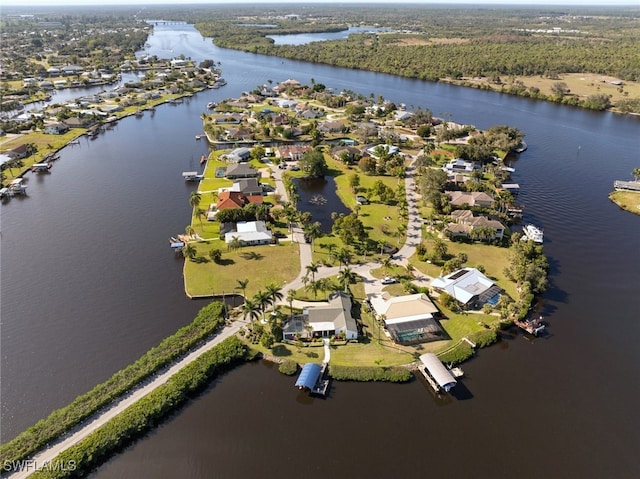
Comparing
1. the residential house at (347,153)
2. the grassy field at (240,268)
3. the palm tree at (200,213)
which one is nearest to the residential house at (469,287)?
the grassy field at (240,268)

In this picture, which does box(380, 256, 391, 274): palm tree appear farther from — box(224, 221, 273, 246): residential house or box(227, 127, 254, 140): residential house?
box(227, 127, 254, 140): residential house

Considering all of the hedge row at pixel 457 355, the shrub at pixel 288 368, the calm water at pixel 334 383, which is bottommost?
the calm water at pixel 334 383

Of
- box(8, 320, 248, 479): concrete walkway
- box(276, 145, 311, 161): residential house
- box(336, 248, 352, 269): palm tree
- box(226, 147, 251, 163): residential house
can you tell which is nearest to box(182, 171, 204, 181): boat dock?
box(226, 147, 251, 163): residential house

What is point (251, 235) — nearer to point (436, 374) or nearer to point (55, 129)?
point (436, 374)

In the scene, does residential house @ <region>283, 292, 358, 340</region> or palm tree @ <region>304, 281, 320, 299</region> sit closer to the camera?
residential house @ <region>283, 292, 358, 340</region>

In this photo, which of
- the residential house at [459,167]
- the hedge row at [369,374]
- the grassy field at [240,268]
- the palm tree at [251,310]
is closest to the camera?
the hedge row at [369,374]

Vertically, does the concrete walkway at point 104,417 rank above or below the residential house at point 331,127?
below

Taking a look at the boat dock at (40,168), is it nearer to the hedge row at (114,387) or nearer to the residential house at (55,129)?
the residential house at (55,129)

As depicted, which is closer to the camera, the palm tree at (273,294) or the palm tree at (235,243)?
the palm tree at (273,294)
